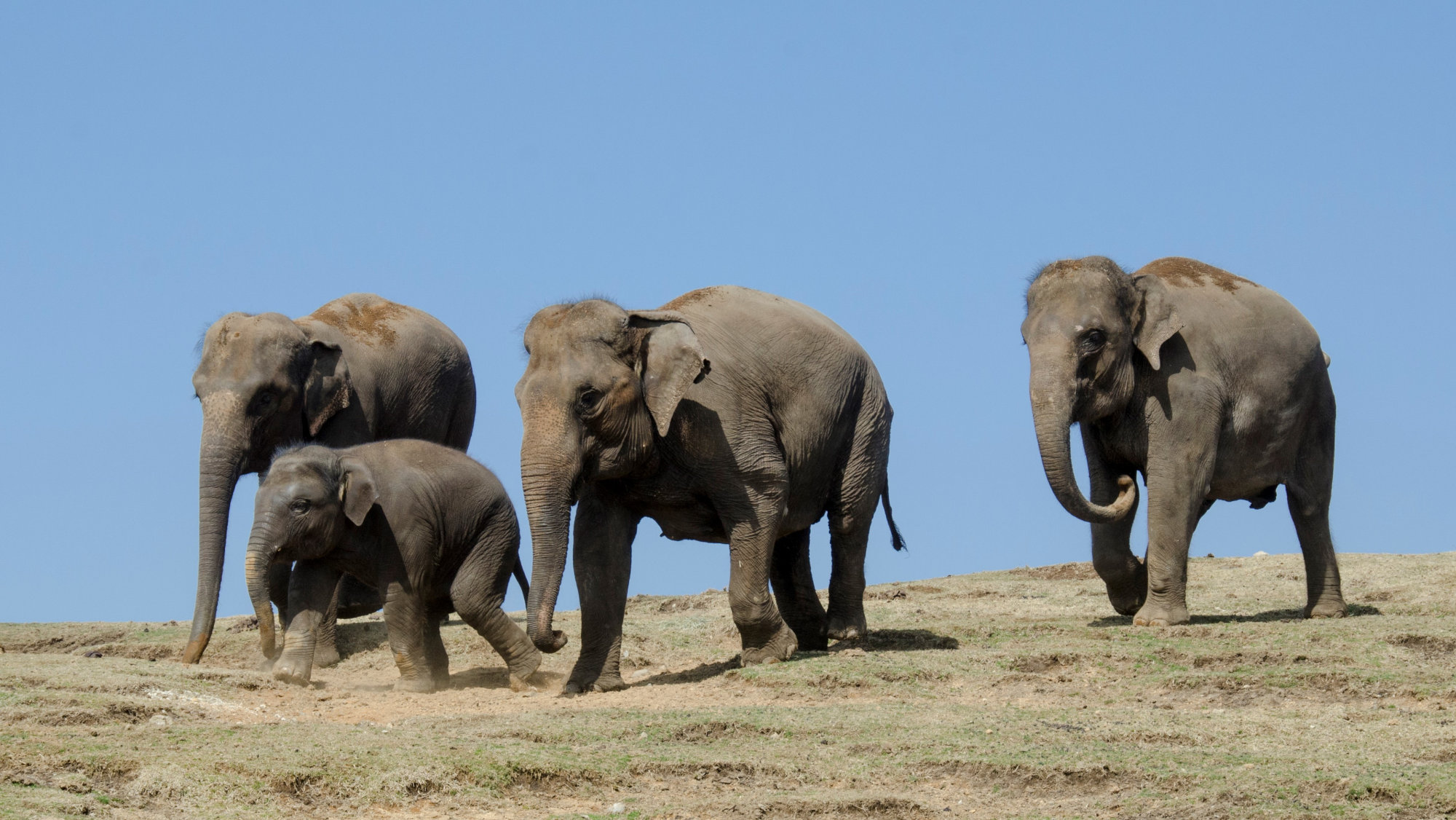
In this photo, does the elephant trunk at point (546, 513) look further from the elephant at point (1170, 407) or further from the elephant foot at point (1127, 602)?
the elephant foot at point (1127, 602)

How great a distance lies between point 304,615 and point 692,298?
12.1 ft

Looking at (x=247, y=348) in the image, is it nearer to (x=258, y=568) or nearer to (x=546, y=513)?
(x=258, y=568)

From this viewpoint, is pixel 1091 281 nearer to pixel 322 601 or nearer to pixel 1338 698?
pixel 1338 698

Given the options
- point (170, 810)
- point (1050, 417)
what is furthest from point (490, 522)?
point (170, 810)

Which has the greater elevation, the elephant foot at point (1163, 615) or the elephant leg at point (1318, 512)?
the elephant leg at point (1318, 512)

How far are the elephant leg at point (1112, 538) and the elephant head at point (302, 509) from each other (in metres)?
5.49

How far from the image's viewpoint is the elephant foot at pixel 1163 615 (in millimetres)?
13109

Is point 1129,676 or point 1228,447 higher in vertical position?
point 1228,447

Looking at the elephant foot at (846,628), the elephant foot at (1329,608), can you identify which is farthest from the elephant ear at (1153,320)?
the elephant foot at (846,628)

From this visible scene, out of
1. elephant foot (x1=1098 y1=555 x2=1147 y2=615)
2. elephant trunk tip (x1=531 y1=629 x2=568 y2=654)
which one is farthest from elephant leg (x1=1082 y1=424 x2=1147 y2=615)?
elephant trunk tip (x1=531 y1=629 x2=568 y2=654)

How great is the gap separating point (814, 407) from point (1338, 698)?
153 inches

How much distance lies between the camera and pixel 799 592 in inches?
525

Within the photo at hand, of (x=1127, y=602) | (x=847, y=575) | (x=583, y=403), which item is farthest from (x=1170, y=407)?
(x=583, y=403)

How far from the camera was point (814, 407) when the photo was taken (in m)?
12.3
